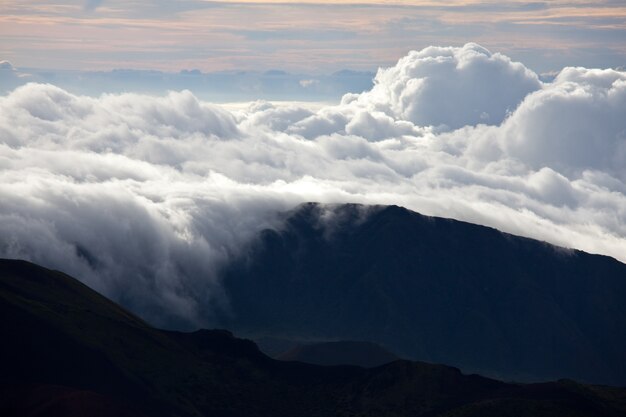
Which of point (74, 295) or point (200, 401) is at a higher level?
point (74, 295)

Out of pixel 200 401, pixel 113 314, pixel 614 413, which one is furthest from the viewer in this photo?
pixel 113 314

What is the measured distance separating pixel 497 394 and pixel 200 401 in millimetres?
44012

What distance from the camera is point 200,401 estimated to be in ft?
585

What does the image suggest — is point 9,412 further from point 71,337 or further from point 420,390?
point 420,390

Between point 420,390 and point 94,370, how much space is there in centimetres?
4936

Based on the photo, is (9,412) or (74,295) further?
(74,295)

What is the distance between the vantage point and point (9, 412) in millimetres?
150500

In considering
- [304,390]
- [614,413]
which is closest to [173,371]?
[304,390]

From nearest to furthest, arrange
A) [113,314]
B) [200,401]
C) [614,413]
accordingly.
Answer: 1. [614,413]
2. [200,401]
3. [113,314]

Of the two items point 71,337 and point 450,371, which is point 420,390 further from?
point 71,337

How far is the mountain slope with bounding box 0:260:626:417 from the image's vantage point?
16200 centimetres

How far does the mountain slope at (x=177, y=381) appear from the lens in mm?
162000

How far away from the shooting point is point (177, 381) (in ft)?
593

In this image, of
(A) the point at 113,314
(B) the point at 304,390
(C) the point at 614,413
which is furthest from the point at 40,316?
(C) the point at 614,413
